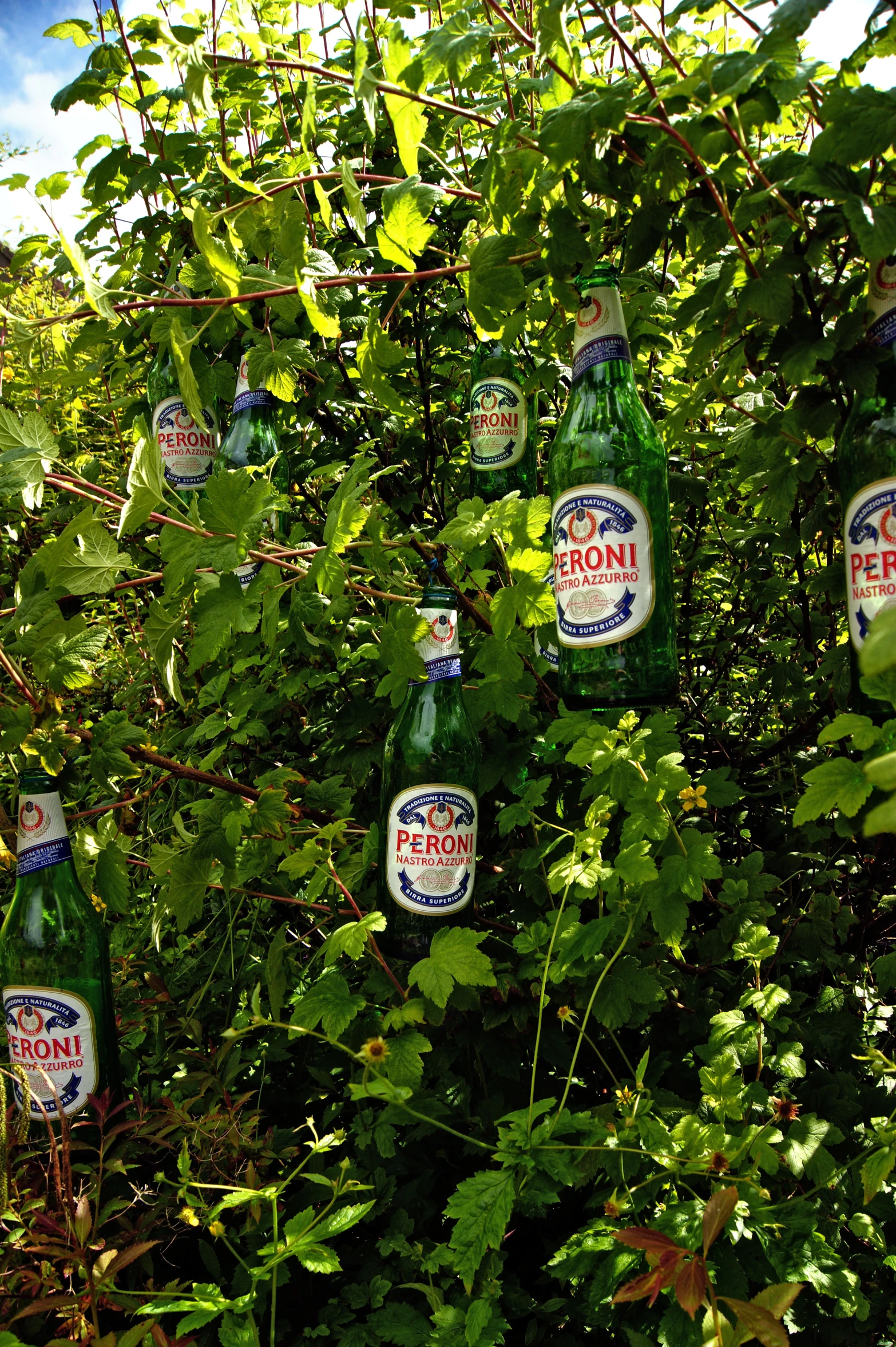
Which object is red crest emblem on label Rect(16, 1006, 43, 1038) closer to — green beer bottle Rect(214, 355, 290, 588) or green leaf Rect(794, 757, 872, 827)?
green beer bottle Rect(214, 355, 290, 588)

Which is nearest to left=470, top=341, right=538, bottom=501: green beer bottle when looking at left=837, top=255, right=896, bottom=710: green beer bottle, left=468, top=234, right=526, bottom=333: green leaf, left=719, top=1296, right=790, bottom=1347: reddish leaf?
left=468, top=234, right=526, bottom=333: green leaf

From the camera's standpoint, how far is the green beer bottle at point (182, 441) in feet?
4.54

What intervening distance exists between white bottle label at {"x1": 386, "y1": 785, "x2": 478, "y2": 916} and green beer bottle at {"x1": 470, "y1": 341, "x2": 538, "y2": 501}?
52 centimetres

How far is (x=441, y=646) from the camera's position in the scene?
1098mm

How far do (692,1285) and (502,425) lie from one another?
109cm

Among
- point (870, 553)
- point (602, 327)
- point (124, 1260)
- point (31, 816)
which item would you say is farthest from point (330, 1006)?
point (602, 327)

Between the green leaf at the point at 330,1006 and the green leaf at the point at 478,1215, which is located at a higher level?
the green leaf at the point at 330,1006

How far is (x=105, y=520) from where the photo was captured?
105 cm

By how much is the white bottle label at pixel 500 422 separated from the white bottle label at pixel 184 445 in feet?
1.38

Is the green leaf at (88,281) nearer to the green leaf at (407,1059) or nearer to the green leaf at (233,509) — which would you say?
the green leaf at (233,509)

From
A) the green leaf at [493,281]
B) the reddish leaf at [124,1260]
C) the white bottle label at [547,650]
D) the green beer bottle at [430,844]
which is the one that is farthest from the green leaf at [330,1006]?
the green leaf at [493,281]

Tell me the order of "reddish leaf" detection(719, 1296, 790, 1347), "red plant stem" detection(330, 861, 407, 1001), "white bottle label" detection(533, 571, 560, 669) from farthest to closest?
1. "white bottle label" detection(533, 571, 560, 669)
2. "red plant stem" detection(330, 861, 407, 1001)
3. "reddish leaf" detection(719, 1296, 790, 1347)

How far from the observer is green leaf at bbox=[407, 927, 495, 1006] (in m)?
0.92

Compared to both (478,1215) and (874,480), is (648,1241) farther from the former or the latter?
(874,480)
